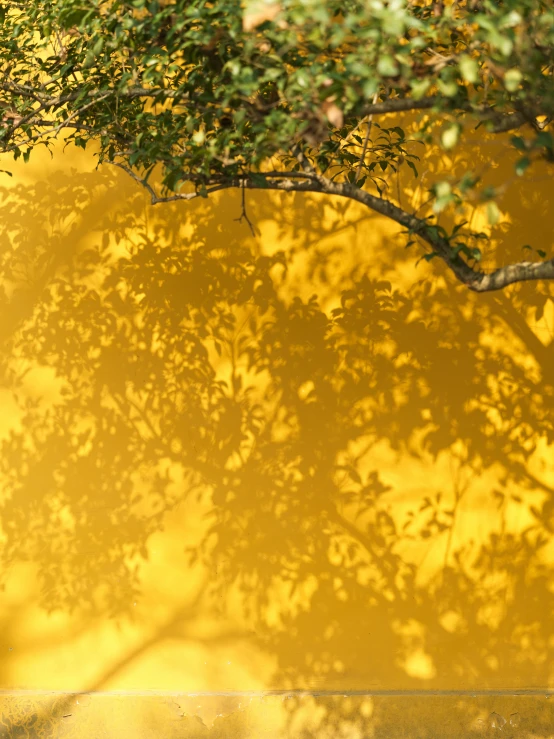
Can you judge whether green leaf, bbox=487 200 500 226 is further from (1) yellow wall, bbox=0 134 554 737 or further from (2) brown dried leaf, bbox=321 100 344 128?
(1) yellow wall, bbox=0 134 554 737

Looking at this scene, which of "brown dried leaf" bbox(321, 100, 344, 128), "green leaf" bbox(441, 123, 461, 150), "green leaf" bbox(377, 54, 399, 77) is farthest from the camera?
"brown dried leaf" bbox(321, 100, 344, 128)

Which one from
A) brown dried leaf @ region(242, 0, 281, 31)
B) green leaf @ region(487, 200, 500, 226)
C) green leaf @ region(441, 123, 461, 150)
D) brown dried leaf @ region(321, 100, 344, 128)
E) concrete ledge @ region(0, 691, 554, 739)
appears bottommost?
concrete ledge @ region(0, 691, 554, 739)

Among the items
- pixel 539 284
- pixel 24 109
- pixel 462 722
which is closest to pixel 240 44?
pixel 24 109

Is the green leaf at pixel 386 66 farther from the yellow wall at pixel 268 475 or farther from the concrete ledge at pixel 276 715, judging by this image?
the concrete ledge at pixel 276 715

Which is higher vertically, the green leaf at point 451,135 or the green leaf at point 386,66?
the green leaf at point 386,66

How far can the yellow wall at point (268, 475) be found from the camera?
174 inches

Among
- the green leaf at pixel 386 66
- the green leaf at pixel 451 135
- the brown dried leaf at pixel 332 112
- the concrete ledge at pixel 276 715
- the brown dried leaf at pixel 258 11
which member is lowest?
the concrete ledge at pixel 276 715

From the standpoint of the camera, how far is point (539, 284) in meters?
4.40

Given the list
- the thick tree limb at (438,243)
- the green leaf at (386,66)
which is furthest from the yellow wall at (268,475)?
the green leaf at (386,66)

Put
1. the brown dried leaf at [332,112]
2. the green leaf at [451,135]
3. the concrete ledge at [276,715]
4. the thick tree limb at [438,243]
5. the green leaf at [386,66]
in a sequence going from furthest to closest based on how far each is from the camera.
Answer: the concrete ledge at [276,715] < the thick tree limb at [438,243] < the brown dried leaf at [332,112] < the green leaf at [451,135] < the green leaf at [386,66]

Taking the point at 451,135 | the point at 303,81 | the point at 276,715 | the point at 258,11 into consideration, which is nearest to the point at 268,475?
the point at 276,715

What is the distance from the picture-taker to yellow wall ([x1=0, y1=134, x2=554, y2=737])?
4.41m

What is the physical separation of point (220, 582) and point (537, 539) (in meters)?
1.56

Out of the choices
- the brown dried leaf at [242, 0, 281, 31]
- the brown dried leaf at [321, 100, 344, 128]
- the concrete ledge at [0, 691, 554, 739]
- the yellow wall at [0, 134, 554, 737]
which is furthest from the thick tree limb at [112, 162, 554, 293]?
the concrete ledge at [0, 691, 554, 739]
